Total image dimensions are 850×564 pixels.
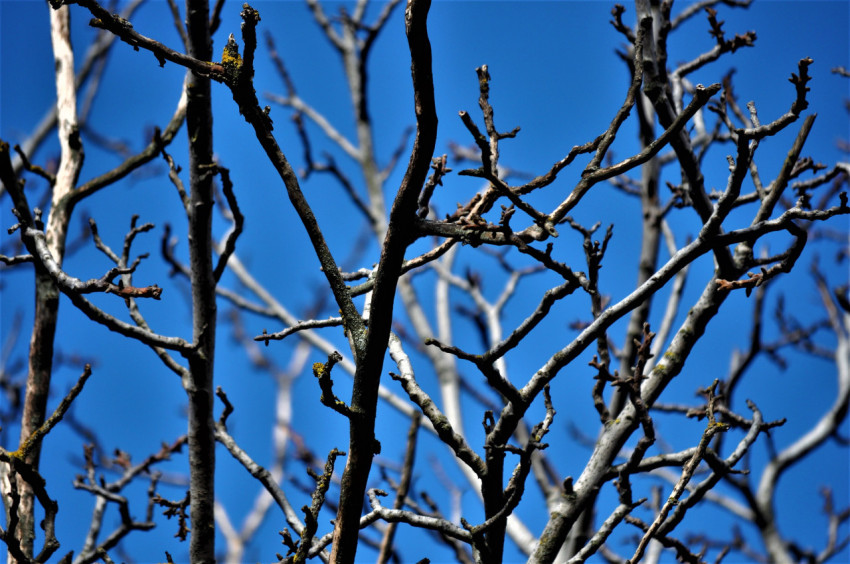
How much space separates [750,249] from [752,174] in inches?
14.2

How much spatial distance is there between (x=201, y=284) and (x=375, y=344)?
4.45ft

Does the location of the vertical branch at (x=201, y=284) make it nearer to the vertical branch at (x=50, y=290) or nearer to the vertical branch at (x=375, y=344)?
the vertical branch at (x=50, y=290)

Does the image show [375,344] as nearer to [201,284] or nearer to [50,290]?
[201,284]

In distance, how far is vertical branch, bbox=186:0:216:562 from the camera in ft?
9.38

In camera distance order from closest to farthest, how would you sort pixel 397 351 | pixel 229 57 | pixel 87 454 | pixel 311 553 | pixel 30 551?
pixel 229 57, pixel 311 553, pixel 397 351, pixel 30 551, pixel 87 454

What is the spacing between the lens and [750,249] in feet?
10.2

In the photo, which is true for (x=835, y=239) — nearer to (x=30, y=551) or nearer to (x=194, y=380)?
(x=194, y=380)

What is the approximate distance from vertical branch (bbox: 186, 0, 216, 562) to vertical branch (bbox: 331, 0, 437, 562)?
3.73 ft

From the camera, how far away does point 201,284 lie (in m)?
3.00

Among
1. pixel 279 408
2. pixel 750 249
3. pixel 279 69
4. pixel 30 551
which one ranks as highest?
pixel 279 408

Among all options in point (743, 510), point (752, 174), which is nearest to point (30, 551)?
point (752, 174)

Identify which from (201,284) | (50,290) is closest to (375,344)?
(201,284)

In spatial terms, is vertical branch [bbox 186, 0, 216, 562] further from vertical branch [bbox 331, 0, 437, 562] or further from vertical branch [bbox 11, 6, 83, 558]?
vertical branch [bbox 331, 0, 437, 562]

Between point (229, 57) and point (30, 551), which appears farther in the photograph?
point (30, 551)
